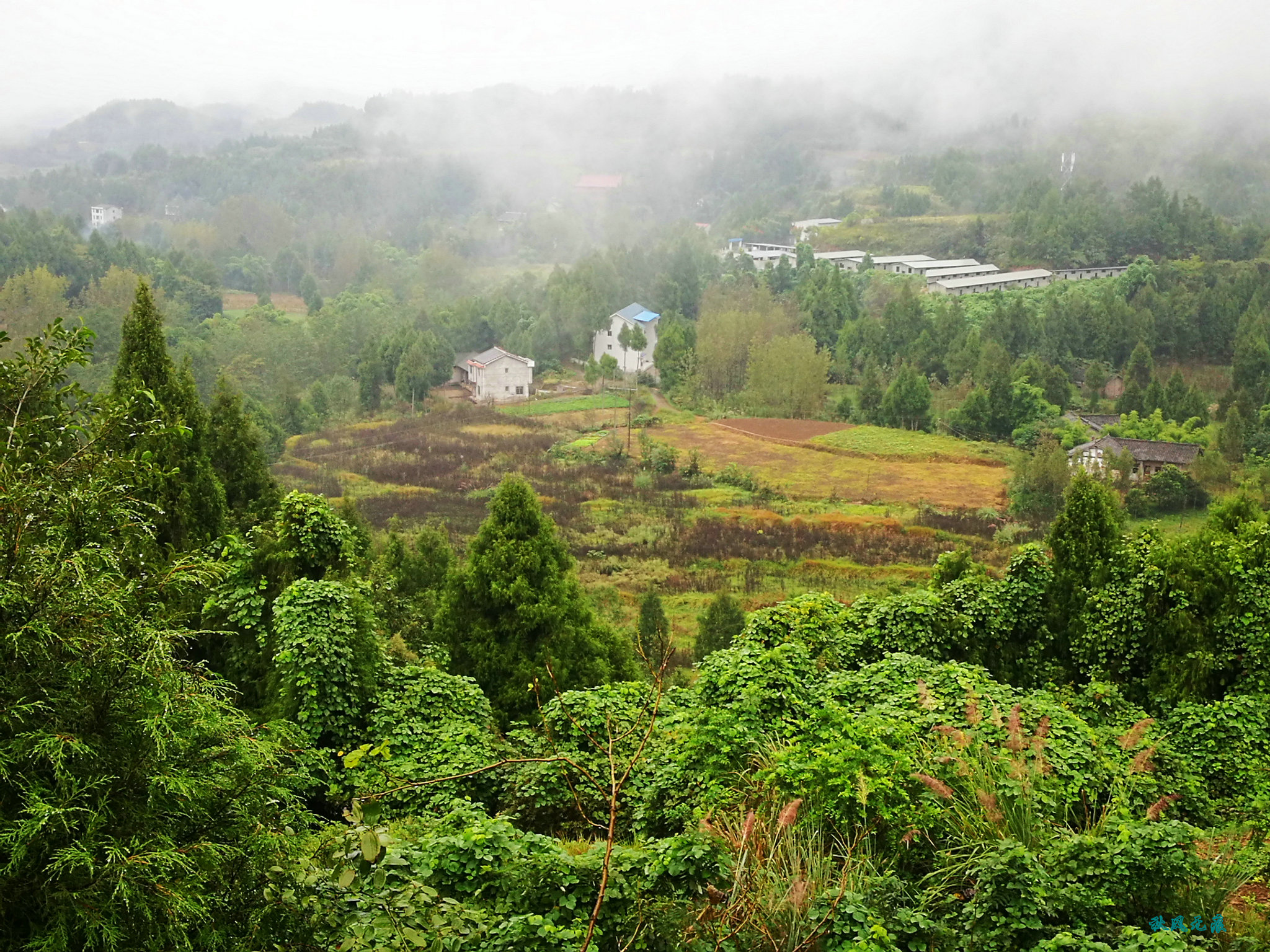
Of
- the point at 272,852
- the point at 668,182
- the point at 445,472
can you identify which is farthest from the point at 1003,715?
the point at 668,182

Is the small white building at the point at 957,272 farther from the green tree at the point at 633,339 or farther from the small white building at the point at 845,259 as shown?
the green tree at the point at 633,339

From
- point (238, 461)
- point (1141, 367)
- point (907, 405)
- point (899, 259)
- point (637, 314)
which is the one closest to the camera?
point (238, 461)

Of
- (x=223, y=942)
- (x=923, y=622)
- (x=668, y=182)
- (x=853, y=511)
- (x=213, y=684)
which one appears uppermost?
(x=668, y=182)

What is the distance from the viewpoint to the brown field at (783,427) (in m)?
35.1

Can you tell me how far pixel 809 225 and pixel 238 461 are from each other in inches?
2864

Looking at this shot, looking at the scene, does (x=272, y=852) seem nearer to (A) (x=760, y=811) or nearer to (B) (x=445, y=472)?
(A) (x=760, y=811)

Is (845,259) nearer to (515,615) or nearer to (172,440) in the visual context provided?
(515,615)

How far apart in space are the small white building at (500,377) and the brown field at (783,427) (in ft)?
33.1

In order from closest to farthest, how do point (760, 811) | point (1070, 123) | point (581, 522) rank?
point (760, 811) < point (581, 522) < point (1070, 123)

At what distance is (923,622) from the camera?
8320 mm

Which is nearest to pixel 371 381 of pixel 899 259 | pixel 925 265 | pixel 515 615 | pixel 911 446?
pixel 911 446

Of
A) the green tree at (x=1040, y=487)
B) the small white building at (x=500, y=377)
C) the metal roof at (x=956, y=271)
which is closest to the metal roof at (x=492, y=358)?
the small white building at (x=500, y=377)

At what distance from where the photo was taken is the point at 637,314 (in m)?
49.0

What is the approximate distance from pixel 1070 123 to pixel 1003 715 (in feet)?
381
